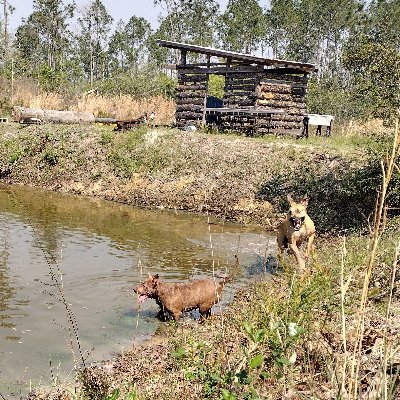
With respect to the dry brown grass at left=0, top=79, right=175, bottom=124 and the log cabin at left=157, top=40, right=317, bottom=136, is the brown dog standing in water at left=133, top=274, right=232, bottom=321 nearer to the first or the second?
the log cabin at left=157, top=40, right=317, bottom=136

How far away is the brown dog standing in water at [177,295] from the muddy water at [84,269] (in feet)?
1.37

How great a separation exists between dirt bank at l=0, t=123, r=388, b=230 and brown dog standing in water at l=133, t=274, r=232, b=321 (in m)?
6.17

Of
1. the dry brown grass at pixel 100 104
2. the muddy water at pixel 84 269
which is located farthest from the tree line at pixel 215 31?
the muddy water at pixel 84 269

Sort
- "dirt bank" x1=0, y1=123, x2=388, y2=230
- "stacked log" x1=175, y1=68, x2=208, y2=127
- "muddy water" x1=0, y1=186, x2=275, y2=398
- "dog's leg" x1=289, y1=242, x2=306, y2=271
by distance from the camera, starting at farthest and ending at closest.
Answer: "stacked log" x1=175, y1=68, x2=208, y2=127 → "dirt bank" x1=0, y1=123, x2=388, y2=230 → "dog's leg" x1=289, y1=242, x2=306, y2=271 → "muddy water" x1=0, y1=186, x2=275, y2=398

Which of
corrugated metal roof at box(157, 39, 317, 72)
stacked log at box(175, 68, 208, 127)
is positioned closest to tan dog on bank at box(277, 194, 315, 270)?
corrugated metal roof at box(157, 39, 317, 72)

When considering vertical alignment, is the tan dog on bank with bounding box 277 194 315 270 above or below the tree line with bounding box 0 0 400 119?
below

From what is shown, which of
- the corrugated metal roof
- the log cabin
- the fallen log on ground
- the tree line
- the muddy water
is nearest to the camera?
the muddy water

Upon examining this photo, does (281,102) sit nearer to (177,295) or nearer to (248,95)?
(248,95)

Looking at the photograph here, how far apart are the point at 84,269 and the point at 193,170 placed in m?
8.10

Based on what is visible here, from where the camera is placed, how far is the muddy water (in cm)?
547

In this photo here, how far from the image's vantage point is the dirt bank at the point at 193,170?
13.6 metres

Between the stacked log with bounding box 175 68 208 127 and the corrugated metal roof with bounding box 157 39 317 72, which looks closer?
the corrugated metal roof with bounding box 157 39 317 72

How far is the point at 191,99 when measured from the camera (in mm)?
21562

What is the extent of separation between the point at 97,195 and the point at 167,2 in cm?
4238
